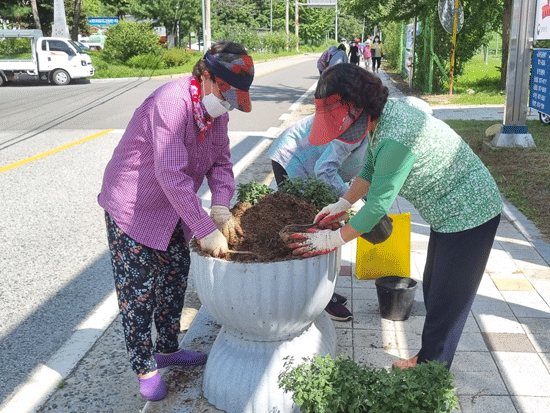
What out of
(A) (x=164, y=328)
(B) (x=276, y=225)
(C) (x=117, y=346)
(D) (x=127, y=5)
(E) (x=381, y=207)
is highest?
(D) (x=127, y=5)

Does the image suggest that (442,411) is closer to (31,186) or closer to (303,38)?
(31,186)

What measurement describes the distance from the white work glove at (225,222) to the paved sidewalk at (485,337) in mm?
916

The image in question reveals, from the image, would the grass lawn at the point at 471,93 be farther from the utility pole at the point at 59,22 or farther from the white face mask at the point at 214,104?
the utility pole at the point at 59,22

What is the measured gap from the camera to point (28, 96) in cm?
1881

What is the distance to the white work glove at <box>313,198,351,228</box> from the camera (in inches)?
117

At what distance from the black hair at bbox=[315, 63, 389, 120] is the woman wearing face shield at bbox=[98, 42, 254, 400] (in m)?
0.40

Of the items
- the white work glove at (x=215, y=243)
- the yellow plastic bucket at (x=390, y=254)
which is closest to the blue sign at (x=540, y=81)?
the yellow plastic bucket at (x=390, y=254)

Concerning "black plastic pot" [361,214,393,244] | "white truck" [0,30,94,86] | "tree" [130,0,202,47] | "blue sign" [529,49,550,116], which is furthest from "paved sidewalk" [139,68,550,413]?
"tree" [130,0,202,47]

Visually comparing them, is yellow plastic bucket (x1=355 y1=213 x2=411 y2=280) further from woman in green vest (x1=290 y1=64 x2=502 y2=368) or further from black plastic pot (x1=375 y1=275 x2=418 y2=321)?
woman in green vest (x1=290 y1=64 x2=502 y2=368)

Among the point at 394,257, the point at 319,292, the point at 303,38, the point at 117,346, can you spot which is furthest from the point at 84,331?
the point at 303,38

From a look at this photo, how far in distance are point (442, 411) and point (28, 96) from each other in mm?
18976

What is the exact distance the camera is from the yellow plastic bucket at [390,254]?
14.5ft

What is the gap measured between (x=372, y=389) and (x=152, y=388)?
3.94 ft

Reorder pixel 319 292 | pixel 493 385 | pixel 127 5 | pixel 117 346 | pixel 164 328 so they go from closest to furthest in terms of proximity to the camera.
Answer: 1. pixel 319 292
2. pixel 493 385
3. pixel 164 328
4. pixel 117 346
5. pixel 127 5
